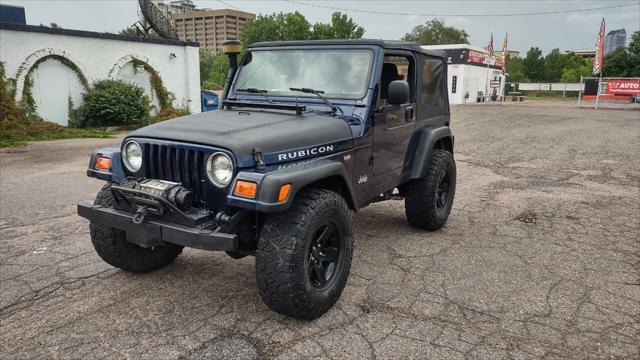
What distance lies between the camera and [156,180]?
3.19 m

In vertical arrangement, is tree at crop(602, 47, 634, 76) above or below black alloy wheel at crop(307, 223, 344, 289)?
above

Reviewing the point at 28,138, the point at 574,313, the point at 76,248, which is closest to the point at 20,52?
the point at 28,138

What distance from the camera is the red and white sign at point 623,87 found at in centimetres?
2488

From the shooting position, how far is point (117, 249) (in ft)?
12.1

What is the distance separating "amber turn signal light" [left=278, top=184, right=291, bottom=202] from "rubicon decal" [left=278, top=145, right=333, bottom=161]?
0.33 metres

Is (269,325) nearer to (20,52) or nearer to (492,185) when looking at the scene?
(492,185)

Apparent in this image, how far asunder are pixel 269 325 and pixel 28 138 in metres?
11.7

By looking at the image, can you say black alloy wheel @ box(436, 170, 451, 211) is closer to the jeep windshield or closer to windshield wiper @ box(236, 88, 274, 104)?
the jeep windshield

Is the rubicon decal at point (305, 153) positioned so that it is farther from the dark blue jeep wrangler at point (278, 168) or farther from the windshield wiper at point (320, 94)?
the windshield wiper at point (320, 94)

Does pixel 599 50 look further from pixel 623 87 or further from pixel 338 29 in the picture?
pixel 338 29

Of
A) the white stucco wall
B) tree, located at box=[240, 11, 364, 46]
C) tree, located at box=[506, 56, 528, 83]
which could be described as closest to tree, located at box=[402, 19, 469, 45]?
tree, located at box=[506, 56, 528, 83]

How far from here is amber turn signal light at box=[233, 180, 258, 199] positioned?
2.81 meters

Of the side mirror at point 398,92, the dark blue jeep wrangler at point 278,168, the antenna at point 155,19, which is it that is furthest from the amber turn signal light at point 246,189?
the antenna at point 155,19

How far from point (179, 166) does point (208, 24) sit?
3124 cm
